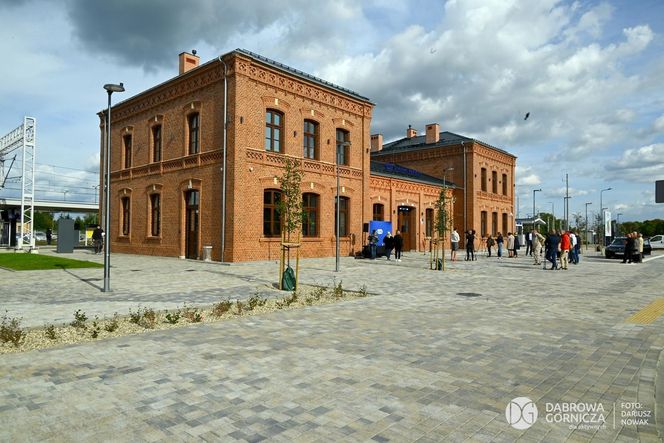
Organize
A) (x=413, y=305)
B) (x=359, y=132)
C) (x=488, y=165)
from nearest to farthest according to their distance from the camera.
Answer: (x=413, y=305) → (x=359, y=132) → (x=488, y=165)

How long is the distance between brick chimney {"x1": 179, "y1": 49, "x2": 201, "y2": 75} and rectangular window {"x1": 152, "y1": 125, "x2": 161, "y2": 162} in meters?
3.62

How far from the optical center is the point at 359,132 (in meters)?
27.3

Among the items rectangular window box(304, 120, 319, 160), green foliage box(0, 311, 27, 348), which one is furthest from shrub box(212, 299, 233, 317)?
rectangular window box(304, 120, 319, 160)

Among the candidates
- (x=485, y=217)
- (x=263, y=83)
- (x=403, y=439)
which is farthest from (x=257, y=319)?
(x=485, y=217)

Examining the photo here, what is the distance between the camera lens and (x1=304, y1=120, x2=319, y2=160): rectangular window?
79.8 feet

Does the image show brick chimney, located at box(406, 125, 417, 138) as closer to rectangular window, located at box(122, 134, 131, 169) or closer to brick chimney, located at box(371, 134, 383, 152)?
brick chimney, located at box(371, 134, 383, 152)

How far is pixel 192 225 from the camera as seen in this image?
23125 millimetres

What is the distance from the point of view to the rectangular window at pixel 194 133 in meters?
22.9

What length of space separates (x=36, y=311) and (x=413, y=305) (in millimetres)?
7651

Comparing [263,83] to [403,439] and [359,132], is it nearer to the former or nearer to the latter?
[359,132]

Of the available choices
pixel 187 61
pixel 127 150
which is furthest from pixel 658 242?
pixel 127 150

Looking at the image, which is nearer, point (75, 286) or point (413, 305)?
point (413, 305)

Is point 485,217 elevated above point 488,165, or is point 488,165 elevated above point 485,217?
point 488,165

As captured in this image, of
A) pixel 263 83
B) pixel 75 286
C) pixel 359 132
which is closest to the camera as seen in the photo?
pixel 75 286
